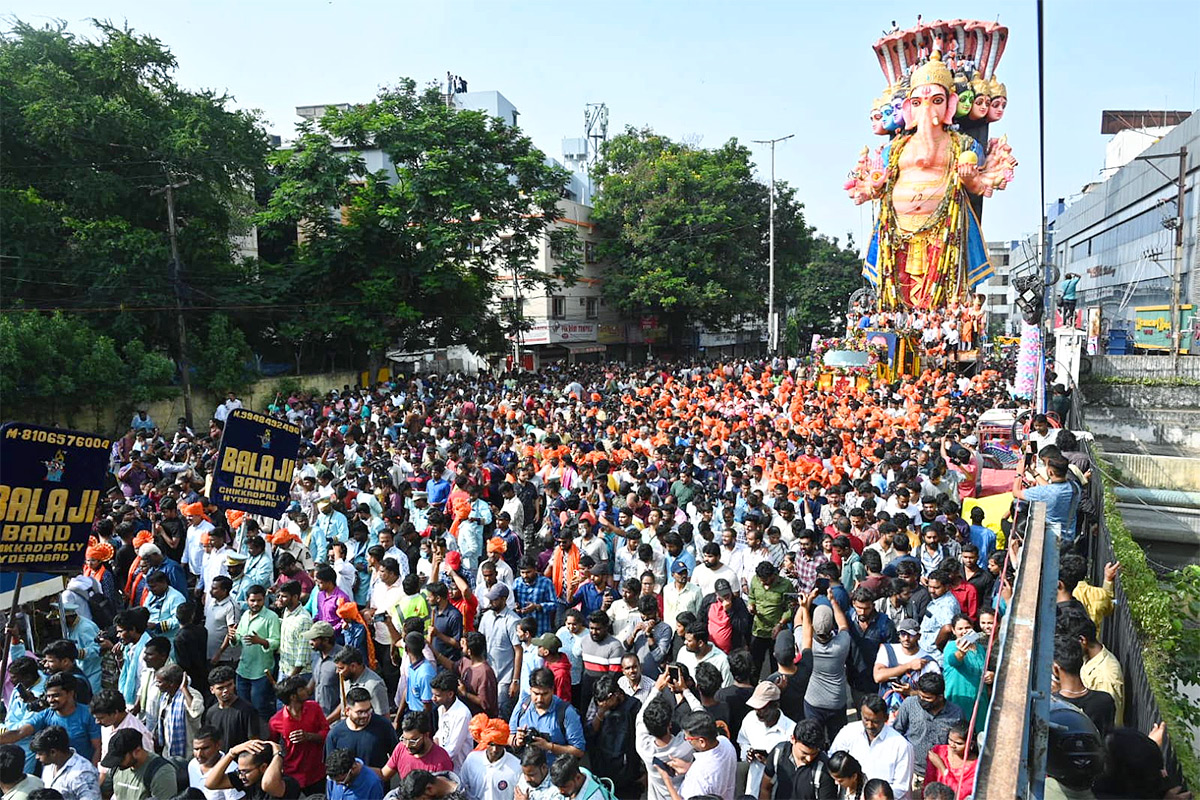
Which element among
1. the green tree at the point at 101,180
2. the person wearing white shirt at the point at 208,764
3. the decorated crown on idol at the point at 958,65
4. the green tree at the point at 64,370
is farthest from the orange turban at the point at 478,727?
the decorated crown on idol at the point at 958,65

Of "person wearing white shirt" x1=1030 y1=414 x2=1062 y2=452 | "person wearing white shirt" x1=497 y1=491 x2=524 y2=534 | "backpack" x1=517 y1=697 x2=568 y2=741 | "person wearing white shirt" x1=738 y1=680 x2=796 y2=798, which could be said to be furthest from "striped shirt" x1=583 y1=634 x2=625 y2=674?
"person wearing white shirt" x1=1030 y1=414 x2=1062 y2=452

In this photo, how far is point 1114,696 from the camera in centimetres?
422

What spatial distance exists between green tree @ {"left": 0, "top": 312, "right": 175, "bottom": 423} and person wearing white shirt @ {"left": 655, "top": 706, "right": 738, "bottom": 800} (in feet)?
50.7

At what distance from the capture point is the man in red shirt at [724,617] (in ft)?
17.9

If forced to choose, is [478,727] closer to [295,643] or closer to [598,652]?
[598,652]

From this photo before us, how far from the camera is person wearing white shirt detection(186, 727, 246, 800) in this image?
153 inches

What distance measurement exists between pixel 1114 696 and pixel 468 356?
3017 centimetres

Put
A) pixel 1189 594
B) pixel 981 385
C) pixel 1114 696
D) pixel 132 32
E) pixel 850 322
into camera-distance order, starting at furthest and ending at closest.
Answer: pixel 850 322 → pixel 132 32 → pixel 981 385 → pixel 1189 594 → pixel 1114 696

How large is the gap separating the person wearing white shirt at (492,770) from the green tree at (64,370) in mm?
14692

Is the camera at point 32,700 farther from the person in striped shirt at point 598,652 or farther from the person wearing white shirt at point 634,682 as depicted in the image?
the person wearing white shirt at point 634,682

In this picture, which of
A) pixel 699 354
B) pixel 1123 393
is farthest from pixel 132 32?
pixel 699 354

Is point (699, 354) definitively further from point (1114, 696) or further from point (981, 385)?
point (1114, 696)

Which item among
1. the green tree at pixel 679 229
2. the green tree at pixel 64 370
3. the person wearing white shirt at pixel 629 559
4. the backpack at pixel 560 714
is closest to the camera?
the backpack at pixel 560 714

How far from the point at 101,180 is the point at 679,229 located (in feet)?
64.8
